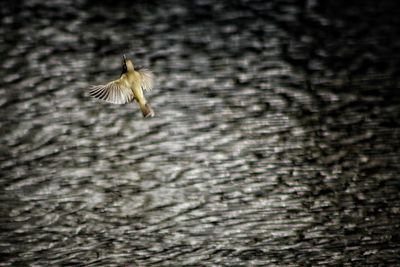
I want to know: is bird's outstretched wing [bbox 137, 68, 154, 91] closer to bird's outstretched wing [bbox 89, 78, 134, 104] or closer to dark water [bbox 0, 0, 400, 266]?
bird's outstretched wing [bbox 89, 78, 134, 104]

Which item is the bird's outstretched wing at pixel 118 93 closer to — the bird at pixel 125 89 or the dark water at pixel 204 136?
the bird at pixel 125 89

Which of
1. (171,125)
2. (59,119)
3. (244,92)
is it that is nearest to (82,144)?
(59,119)

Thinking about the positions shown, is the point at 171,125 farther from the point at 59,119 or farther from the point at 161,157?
the point at 59,119

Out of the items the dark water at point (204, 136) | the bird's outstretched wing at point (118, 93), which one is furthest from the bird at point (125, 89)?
the dark water at point (204, 136)

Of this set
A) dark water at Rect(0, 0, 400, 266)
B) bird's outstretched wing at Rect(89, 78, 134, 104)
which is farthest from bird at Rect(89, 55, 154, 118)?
dark water at Rect(0, 0, 400, 266)

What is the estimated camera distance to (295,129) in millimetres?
2293

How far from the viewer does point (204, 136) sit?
2275mm

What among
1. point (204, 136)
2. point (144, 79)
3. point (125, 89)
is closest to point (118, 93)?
point (125, 89)

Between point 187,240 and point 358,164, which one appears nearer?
point 187,240

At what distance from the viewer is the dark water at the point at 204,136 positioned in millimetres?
1899

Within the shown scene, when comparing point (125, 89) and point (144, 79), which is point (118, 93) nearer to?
point (125, 89)

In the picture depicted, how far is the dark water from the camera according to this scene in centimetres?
190

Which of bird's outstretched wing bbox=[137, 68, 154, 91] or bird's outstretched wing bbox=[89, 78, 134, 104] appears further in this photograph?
bird's outstretched wing bbox=[137, 68, 154, 91]

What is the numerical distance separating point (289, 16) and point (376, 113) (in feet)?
2.26
